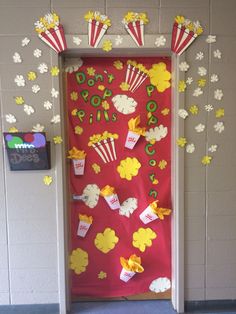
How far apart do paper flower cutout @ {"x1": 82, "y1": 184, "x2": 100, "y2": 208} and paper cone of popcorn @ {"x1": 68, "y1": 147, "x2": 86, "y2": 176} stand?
13 cm

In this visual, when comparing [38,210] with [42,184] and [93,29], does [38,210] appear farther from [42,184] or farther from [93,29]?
[93,29]

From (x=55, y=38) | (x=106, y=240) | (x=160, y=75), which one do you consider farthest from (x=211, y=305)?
(x=55, y=38)

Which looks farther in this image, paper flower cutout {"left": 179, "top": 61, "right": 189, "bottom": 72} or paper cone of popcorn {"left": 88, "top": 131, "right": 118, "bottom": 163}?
paper cone of popcorn {"left": 88, "top": 131, "right": 118, "bottom": 163}

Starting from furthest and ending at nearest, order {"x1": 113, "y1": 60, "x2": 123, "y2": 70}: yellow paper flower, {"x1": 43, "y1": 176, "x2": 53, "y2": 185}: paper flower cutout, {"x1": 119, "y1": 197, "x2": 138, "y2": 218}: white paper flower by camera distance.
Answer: {"x1": 119, "y1": 197, "x2": 138, "y2": 218}: white paper flower → {"x1": 113, "y1": 60, "x2": 123, "y2": 70}: yellow paper flower → {"x1": 43, "y1": 176, "x2": 53, "y2": 185}: paper flower cutout

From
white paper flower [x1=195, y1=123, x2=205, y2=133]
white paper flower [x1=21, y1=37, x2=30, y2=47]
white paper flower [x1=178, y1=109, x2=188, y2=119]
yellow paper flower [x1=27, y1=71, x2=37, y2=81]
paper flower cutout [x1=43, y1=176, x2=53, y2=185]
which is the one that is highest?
white paper flower [x1=21, y1=37, x2=30, y2=47]

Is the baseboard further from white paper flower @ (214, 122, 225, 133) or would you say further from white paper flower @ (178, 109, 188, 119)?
white paper flower @ (178, 109, 188, 119)

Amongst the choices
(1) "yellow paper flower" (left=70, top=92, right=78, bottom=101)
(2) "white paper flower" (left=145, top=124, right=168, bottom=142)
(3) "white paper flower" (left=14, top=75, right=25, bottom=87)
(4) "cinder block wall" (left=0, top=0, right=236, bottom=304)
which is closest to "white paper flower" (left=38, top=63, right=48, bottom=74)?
(4) "cinder block wall" (left=0, top=0, right=236, bottom=304)

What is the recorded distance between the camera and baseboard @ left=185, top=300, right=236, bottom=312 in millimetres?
2578

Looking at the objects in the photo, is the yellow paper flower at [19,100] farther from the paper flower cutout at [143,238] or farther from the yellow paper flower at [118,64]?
the paper flower cutout at [143,238]

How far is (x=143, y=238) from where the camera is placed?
2689mm

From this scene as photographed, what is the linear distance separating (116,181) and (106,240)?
0.48m

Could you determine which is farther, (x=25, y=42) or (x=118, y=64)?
(x=118, y=64)

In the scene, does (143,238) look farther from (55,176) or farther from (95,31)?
(95,31)

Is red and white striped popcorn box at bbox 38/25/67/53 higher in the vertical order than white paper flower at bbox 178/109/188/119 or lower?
higher
